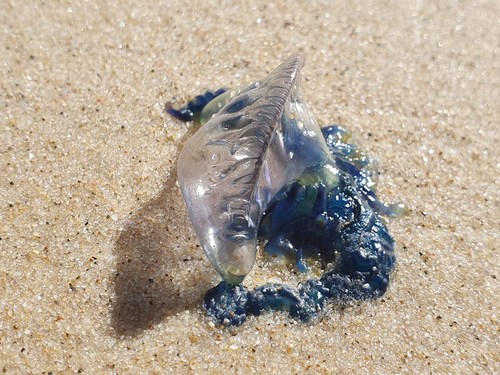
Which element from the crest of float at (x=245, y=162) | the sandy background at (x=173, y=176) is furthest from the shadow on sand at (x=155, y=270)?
the crest of float at (x=245, y=162)

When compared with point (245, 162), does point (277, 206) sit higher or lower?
lower

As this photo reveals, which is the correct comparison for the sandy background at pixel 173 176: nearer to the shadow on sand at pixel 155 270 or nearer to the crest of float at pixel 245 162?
the shadow on sand at pixel 155 270

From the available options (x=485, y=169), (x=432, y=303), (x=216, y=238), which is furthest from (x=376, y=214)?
(x=216, y=238)

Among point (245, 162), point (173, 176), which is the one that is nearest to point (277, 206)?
point (245, 162)

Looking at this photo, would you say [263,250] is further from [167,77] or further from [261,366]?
[167,77]

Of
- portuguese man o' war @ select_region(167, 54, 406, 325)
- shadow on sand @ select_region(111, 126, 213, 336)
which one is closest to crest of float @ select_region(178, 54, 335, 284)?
portuguese man o' war @ select_region(167, 54, 406, 325)

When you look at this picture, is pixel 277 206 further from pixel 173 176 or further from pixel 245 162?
pixel 173 176

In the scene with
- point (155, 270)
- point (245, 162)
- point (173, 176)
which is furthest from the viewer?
point (173, 176)
